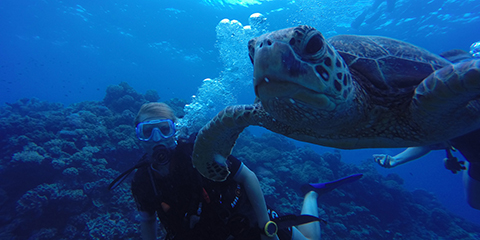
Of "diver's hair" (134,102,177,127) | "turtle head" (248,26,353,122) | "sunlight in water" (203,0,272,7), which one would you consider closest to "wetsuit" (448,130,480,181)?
"turtle head" (248,26,353,122)

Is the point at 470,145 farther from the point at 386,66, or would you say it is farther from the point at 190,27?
the point at 190,27

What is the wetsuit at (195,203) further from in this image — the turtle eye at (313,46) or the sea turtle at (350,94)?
the turtle eye at (313,46)

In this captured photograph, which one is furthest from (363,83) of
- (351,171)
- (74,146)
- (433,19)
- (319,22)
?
(433,19)

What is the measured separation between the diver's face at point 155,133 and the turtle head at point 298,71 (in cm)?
188

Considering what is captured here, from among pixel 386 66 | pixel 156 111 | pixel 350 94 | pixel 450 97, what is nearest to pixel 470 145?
pixel 386 66

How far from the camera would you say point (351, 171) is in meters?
10.7

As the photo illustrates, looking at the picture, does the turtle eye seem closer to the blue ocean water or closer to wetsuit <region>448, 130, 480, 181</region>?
wetsuit <region>448, 130, 480, 181</region>

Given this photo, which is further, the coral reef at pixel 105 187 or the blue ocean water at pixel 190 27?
the blue ocean water at pixel 190 27

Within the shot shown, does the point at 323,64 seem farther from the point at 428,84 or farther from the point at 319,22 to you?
the point at 319,22

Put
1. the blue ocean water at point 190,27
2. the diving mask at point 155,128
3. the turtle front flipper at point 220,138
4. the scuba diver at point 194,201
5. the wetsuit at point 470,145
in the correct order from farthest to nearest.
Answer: the blue ocean water at point 190,27
the wetsuit at point 470,145
the diving mask at point 155,128
the scuba diver at point 194,201
the turtle front flipper at point 220,138

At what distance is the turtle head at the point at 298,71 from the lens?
86 centimetres

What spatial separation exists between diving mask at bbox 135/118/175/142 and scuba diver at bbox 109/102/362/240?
0.12m

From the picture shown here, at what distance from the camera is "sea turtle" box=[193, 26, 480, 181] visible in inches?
35.5

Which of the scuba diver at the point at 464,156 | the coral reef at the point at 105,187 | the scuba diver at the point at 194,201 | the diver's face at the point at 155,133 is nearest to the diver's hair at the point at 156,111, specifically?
the diver's face at the point at 155,133
